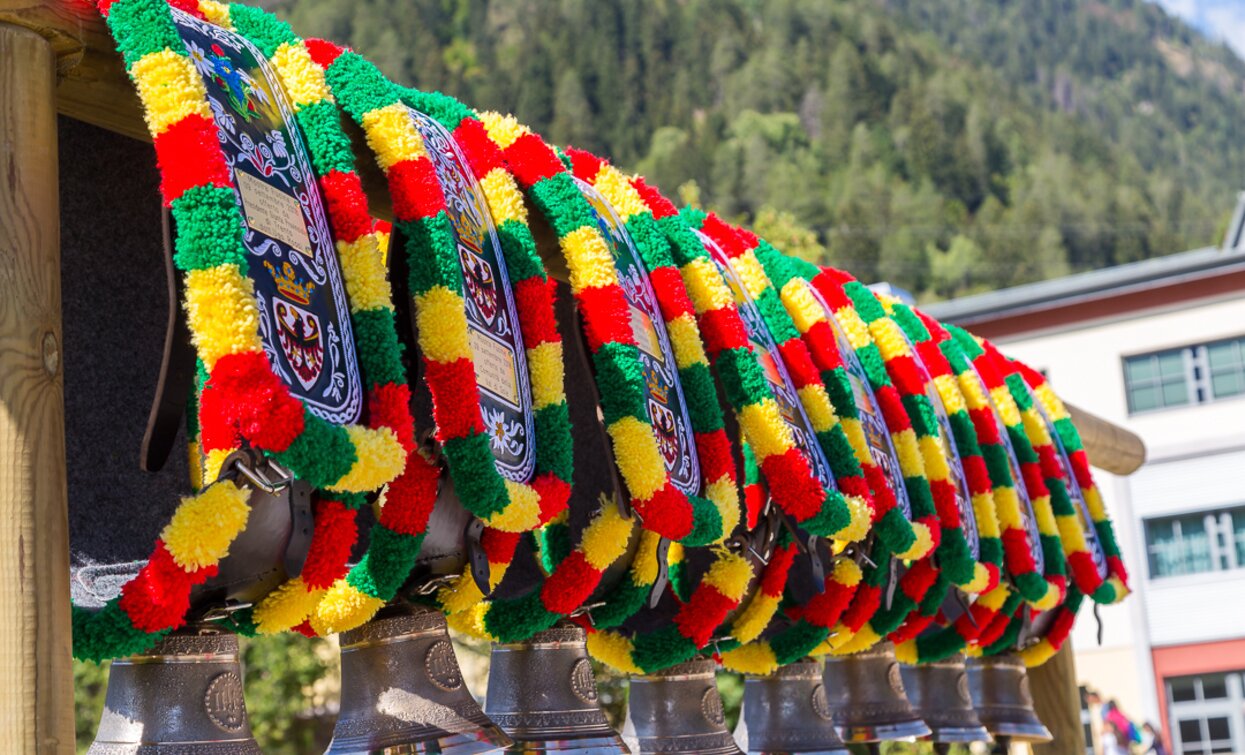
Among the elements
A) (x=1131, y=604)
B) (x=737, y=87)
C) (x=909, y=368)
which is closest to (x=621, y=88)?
(x=737, y=87)

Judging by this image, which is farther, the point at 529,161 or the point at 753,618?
the point at 753,618

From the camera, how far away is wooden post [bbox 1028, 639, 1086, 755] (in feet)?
21.2

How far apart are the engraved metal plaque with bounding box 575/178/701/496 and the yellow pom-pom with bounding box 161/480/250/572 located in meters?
1.11

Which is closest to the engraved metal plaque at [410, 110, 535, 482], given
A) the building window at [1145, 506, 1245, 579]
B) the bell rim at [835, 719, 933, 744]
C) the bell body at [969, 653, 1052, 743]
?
the bell rim at [835, 719, 933, 744]

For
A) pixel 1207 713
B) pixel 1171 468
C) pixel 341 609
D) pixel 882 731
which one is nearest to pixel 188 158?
pixel 341 609

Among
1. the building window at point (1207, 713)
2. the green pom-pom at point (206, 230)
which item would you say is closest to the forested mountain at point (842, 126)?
the building window at point (1207, 713)

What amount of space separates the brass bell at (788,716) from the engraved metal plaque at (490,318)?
172 centimetres

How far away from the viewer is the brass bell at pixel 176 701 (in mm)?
2432

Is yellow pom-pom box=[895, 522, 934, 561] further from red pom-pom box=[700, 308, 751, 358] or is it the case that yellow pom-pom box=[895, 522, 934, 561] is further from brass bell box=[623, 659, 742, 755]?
red pom-pom box=[700, 308, 751, 358]

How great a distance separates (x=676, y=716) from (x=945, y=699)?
1.79 m

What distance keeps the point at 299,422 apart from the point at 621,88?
302 ft

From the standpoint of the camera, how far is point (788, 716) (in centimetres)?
425

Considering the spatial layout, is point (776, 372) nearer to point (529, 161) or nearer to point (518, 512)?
point (529, 161)

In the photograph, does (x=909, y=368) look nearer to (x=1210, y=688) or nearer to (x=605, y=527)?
(x=605, y=527)
